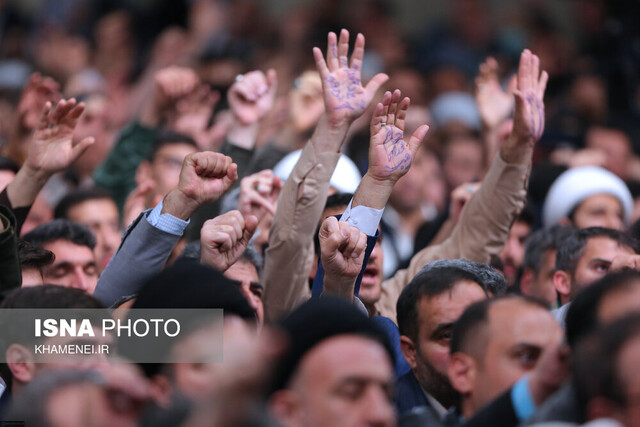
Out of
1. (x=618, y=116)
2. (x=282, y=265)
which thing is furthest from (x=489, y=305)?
(x=618, y=116)

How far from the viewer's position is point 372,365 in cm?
262

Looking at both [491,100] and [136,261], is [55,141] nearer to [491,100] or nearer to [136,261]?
[136,261]

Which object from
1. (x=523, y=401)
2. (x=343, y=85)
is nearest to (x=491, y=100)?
(x=343, y=85)

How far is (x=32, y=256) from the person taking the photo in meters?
3.91

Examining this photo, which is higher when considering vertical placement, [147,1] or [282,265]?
[147,1]

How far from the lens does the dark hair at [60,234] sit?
178 inches

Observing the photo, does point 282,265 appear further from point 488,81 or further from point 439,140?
point 439,140

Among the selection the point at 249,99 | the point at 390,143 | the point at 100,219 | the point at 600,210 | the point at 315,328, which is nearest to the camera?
the point at 315,328

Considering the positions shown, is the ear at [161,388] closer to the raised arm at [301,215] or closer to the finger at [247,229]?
the finger at [247,229]

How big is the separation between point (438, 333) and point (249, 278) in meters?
0.88

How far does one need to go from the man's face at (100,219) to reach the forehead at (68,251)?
0.86 m

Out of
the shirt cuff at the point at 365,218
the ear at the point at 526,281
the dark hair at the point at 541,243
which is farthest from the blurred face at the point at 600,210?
the shirt cuff at the point at 365,218

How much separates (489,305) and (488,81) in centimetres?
317

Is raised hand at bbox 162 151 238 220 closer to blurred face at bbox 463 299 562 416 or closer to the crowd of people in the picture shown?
the crowd of people
